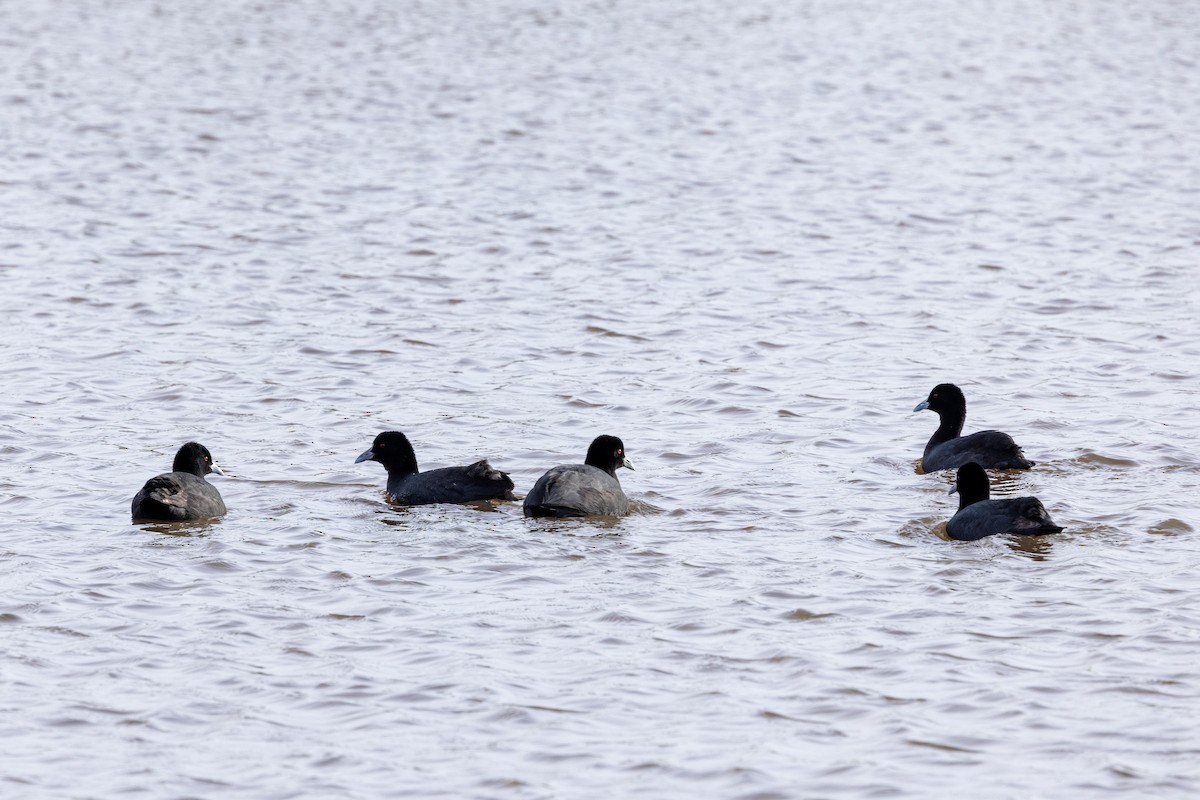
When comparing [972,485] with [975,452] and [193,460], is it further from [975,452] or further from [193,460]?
[193,460]

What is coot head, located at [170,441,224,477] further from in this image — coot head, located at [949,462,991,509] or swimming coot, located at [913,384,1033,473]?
swimming coot, located at [913,384,1033,473]

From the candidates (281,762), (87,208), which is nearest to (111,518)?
(281,762)

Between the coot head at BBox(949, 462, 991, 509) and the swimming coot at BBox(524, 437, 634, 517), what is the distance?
9.41 feet

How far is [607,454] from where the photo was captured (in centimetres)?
1541

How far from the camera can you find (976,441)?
1634 centimetres

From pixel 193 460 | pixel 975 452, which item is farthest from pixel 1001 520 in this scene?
pixel 193 460

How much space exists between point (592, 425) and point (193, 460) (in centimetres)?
446

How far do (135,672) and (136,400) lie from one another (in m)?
7.67

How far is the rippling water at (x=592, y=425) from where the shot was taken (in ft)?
34.4

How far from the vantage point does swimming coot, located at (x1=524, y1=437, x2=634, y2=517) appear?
1444cm

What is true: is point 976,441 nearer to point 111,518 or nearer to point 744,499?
point 744,499

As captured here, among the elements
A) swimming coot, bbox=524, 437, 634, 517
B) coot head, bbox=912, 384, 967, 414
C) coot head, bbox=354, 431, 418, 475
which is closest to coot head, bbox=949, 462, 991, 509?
coot head, bbox=912, 384, 967, 414

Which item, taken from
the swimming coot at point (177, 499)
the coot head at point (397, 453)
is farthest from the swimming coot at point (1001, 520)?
the swimming coot at point (177, 499)

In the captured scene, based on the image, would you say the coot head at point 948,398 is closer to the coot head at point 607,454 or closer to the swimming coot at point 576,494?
the coot head at point 607,454
